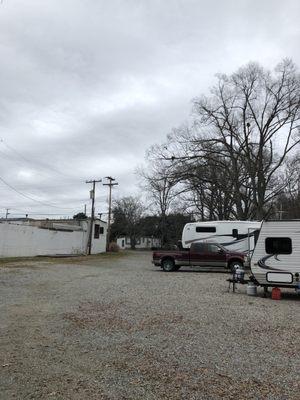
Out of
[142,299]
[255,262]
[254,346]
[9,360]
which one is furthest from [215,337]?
[255,262]

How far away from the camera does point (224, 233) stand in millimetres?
30609

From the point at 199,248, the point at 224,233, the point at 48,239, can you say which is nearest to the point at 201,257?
the point at 199,248

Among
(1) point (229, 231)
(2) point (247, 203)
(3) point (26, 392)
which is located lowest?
(3) point (26, 392)

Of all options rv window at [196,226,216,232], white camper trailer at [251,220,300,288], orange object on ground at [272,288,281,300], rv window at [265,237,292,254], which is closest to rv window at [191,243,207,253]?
rv window at [196,226,216,232]

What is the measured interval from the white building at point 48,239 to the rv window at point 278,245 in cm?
2105

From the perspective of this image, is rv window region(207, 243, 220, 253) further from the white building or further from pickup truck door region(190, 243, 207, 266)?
the white building

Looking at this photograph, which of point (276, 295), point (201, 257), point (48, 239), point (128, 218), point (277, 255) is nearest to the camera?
point (276, 295)

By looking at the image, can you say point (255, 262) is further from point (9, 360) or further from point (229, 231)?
point (229, 231)

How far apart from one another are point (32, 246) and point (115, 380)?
1290 inches

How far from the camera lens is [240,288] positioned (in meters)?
18.9

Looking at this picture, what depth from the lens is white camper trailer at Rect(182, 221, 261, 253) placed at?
3022 cm

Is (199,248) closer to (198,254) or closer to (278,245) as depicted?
(198,254)

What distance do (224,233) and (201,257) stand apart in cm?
334

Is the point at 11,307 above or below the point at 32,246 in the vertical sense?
below
